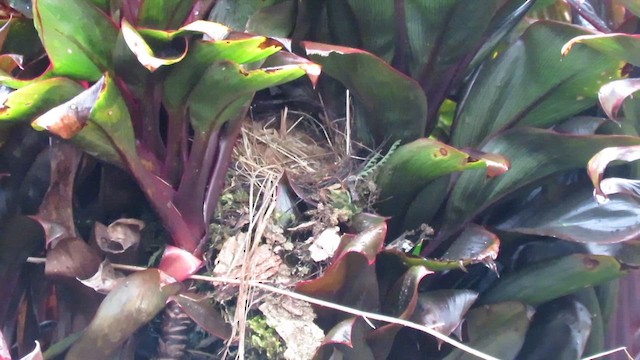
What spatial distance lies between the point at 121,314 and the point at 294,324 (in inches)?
7.5

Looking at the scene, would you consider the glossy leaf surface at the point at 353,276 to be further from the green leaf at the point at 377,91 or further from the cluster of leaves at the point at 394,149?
the green leaf at the point at 377,91

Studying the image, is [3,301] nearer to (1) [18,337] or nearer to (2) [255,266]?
(1) [18,337]

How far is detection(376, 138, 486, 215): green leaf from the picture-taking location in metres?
0.73

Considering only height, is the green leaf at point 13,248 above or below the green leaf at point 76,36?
below

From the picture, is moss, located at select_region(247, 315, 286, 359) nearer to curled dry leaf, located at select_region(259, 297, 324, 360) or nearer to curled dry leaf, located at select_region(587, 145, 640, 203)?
curled dry leaf, located at select_region(259, 297, 324, 360)

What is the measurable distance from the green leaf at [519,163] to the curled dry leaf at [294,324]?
22cm

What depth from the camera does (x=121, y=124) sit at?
26.7 inches

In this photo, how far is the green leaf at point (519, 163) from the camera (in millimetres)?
750

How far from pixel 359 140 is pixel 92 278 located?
1.26 ft

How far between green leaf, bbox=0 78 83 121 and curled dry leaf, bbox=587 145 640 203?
534mm

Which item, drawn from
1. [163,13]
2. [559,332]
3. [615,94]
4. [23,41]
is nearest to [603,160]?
[615,94]

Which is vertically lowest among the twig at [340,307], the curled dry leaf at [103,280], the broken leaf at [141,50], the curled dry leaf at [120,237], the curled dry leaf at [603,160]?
the twig at [340,307]

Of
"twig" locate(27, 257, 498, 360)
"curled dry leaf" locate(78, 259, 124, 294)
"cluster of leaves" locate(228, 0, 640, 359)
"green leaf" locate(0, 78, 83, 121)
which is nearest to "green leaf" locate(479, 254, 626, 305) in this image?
"cluster of leaves" locate(228, 0, 640, 359)

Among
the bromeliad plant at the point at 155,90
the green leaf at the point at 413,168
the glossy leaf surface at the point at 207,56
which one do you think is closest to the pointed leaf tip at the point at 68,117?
the bromeliad plant at the point at 155,90
